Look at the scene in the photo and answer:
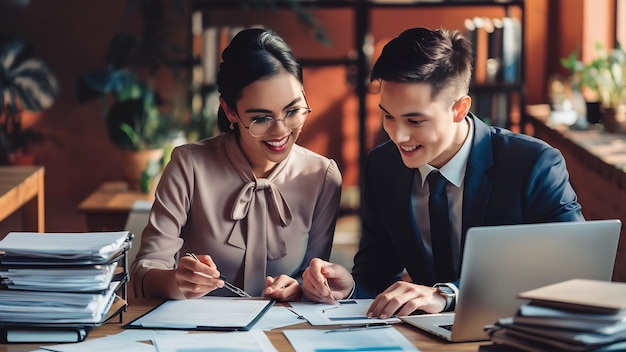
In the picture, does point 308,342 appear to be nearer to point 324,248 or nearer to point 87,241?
point 87,241

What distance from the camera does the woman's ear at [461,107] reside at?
2.39 metres

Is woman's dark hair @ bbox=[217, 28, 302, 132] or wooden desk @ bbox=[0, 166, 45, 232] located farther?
wooden desk @ bbox=[0, 166, 45, 232]

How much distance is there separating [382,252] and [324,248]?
0.50ft

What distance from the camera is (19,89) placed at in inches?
227

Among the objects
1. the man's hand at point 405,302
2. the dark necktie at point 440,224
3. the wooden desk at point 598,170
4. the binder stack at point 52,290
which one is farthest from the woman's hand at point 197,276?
the wooden desk at point 598,170

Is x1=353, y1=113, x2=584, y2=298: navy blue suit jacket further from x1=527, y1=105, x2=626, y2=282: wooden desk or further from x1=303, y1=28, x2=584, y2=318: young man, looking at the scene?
x1=527, y1=105, x2=626, y2=282: wooden desk

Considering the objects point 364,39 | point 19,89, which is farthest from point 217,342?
point 19,89

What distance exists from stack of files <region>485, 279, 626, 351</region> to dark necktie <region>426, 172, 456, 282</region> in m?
0.68

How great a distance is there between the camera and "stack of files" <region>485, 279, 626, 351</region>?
1.65 m

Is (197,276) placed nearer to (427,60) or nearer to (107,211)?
(427,60)

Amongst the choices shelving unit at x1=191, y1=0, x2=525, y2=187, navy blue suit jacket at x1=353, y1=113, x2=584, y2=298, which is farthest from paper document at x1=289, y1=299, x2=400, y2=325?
shelving unit at x1=191, y1=0, x2=525, y2=187

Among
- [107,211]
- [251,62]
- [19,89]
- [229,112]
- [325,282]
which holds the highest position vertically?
[251,62]

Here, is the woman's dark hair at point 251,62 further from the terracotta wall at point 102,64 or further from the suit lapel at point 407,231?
the terracotta wall at point 102,64

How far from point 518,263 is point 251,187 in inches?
36.7
